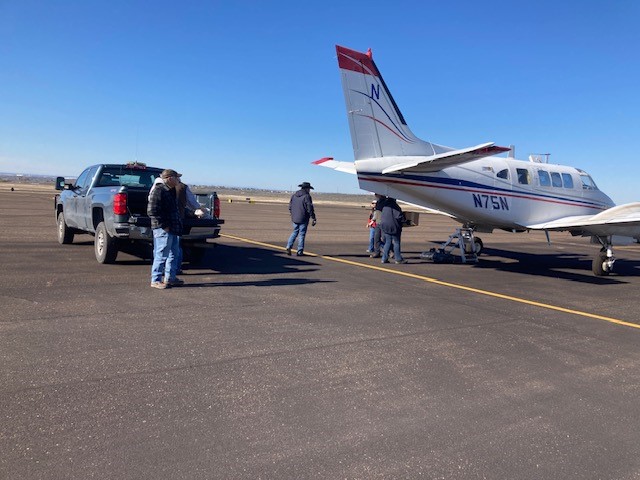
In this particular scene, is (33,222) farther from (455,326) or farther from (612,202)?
(612,202)

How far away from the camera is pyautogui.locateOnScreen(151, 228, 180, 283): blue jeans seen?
304 inches

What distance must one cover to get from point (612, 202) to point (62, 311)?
14727 millimetres

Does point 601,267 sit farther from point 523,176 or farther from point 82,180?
point 82,180

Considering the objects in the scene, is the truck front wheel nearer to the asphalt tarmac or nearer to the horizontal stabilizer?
the asphalt tarmac

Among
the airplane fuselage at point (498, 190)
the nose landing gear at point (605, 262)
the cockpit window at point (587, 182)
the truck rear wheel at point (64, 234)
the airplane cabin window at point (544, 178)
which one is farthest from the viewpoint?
the cockpit window at point (587, 182)

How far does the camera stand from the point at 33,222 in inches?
711

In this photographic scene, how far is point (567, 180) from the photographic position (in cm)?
1331

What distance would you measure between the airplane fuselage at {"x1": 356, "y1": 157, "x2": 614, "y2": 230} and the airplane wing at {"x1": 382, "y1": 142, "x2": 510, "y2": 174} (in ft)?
0.75

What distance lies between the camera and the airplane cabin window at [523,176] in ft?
40.9

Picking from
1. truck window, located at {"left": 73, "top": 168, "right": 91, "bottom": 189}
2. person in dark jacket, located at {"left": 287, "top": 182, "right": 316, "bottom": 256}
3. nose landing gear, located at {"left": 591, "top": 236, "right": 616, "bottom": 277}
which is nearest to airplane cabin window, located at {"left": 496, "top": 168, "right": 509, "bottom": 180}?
nose landing gear, located at {"left": 591, "top": 236, "right": 616, "bottom": 277}

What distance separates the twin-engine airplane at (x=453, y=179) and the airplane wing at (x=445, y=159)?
2cm

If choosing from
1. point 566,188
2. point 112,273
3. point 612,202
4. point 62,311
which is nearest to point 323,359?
point 62,311

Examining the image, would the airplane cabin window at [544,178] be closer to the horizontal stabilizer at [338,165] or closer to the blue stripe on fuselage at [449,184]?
the blue stripe on fuselage at [449,184]

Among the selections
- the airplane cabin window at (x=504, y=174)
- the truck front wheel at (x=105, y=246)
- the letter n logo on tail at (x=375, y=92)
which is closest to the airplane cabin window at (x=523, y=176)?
the airplane cabin window at (x=504, y=174)
